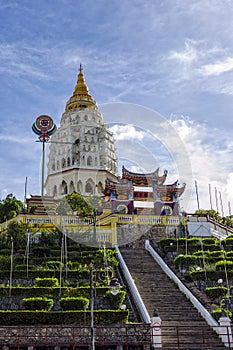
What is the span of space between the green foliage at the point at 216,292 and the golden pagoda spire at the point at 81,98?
4148 cm

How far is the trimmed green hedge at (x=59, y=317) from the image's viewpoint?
1895 centimetres

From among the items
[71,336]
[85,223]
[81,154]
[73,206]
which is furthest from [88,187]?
[71,336]

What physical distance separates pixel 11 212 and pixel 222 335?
23.3 meters

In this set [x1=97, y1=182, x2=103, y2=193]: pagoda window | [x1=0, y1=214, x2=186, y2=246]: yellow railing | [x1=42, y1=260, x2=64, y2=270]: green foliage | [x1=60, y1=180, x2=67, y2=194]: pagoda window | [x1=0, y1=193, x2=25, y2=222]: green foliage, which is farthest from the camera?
[x1=60, y1=180, x2=67, y2=194]: pagoda window

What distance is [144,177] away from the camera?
49.7 m

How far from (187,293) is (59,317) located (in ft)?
22.3

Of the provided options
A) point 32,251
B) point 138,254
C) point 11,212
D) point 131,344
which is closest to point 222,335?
point 131,344

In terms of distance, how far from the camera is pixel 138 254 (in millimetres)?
30391

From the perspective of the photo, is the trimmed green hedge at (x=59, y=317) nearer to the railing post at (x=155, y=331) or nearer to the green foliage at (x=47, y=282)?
the railing post at (x=155, y=331)

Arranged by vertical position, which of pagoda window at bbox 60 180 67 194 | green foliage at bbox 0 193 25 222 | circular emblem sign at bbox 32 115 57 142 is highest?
circular emblem sign at bbox 32 115 57 142

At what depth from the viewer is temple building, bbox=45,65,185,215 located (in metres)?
48.9

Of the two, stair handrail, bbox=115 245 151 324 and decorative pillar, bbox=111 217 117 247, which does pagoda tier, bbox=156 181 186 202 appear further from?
stair handrail, bbox=115 245 151 324

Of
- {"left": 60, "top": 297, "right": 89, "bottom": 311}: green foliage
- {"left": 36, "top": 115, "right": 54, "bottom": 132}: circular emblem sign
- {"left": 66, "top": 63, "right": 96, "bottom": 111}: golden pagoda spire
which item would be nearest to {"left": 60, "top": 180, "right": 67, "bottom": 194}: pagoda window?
{"left": 36, "top": 115, "right": 54, "bottom": 132}: circular emblem sign

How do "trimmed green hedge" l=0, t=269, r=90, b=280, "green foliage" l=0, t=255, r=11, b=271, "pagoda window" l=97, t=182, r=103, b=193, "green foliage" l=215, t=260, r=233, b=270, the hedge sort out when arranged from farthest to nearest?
"pagoda window" l=97, t=182, r=103, b=193 < "green foliage" l=0, t=255, r=11, b=271 < "green foliage" l=215, t=260, r=233, b=270 < "trimmed green hedge" l=0, t=269, r=90, b=280 < the hedge
